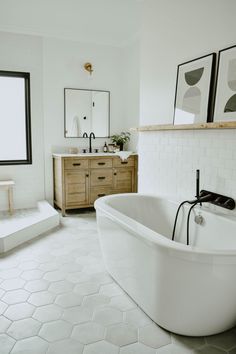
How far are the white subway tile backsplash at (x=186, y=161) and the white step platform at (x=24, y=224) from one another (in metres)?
1.28

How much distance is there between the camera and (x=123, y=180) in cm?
495

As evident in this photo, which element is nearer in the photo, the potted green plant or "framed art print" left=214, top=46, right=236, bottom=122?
"framed art print" left=214, top=46, right=236, bottom=122

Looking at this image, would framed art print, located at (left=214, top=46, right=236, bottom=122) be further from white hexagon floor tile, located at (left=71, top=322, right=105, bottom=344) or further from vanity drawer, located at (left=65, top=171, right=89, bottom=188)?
vanity drawer, located at (left=65, top=171, right=89, bottom=188)

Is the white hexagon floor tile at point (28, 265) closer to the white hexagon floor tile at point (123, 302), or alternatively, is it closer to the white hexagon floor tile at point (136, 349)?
the white hexagon floor tile at point (123, 302)

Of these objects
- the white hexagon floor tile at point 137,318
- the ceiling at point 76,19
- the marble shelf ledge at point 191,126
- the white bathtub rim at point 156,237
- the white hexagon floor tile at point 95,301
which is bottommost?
the white hexagon floor tile at point 95,301

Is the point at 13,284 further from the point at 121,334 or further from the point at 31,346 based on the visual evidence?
the point at 121,334

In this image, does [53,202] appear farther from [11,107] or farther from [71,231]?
[11,107]

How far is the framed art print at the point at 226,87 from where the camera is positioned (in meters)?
2.34

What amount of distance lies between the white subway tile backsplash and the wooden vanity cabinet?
3.82 ft

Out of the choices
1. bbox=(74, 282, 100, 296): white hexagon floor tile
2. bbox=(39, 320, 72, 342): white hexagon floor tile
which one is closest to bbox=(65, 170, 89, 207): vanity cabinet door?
bbox=(74, 282, 100, 296): white hexagon floor tile

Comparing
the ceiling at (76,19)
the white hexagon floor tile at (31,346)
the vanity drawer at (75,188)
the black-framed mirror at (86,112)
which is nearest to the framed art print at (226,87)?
the ceiling at (76,19)

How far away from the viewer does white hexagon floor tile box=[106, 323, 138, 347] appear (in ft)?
6.27

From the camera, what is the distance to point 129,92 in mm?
5301

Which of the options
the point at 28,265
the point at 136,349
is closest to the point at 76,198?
the point at 28,265
